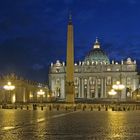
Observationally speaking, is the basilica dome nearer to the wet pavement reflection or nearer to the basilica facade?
the basilica facade

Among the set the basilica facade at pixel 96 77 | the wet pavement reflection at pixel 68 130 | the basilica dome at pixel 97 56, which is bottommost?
the wet pavement reflection at pixel 68 130

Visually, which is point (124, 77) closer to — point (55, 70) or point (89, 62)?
point (89, 62)

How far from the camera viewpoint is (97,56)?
504ft

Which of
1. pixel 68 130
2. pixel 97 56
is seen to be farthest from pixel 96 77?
pixel 68 130

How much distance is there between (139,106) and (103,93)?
95645 millimetres

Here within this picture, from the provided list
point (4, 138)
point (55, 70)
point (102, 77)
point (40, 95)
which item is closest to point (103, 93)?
point (102, 77)

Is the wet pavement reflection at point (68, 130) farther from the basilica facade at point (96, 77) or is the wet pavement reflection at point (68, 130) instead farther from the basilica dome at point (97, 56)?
the basilica dome at point (97, 56)

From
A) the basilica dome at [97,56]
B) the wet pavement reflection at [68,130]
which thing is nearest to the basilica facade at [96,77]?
the basilica dome at [97,56]

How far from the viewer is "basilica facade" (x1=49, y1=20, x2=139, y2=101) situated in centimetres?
14375

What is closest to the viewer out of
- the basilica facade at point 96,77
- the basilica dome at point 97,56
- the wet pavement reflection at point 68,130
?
the wet pavement reflection at point 68,130

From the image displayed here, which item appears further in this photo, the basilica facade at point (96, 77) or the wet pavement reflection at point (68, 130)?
the basilica facade at point (96, 77)

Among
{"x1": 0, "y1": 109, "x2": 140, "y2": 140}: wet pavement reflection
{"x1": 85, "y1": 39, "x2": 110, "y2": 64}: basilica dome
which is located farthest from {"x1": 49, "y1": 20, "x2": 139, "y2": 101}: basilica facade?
{"x1": 0, "y1": 109, "x2": 140, "y2": 140}: wet pavement reflection

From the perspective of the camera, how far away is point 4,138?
9.96m

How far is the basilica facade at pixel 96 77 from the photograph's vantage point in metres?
144
